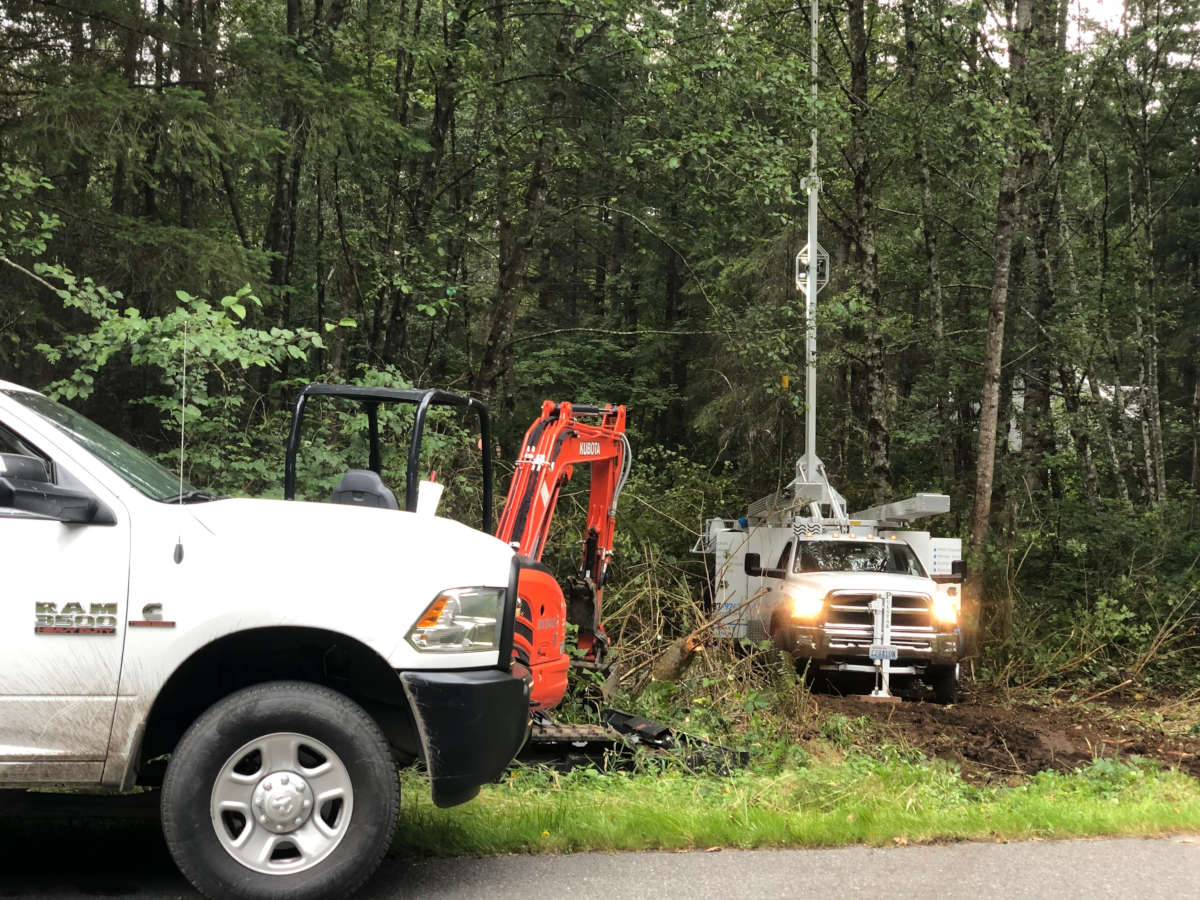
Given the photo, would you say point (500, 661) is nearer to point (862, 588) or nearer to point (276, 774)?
point (276, 774)

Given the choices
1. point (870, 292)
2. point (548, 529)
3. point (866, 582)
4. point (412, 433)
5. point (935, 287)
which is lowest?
point (866, 582)

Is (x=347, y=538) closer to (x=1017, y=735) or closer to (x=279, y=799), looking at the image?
(x=279, y=799)

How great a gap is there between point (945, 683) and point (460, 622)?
10.6 metres

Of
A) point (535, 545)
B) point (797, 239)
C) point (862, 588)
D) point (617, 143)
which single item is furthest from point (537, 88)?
point (535, 545)

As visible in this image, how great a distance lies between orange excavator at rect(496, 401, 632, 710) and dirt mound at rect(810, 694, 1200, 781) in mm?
2458

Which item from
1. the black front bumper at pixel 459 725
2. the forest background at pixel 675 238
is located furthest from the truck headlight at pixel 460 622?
the forest background at pixel 675 238

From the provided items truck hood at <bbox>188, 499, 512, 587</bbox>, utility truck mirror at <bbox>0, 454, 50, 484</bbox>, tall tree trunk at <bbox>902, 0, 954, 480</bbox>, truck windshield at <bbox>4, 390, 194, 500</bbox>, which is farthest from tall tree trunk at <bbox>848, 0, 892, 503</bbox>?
utility truck mirror at <bbox>0, 454, 50, 484</bbox>

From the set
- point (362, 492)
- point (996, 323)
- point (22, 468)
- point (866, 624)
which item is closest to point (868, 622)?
point (866, 624)

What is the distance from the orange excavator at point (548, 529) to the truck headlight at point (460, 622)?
1882 millimetres

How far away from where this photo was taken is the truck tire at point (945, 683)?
45.2 ft

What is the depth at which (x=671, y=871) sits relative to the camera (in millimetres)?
5117

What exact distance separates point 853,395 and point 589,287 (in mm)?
10112

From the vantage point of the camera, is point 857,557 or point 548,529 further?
point 857,557

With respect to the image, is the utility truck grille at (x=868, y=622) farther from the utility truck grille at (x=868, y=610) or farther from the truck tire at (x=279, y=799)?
the truck tire at (x=279, y=799)
